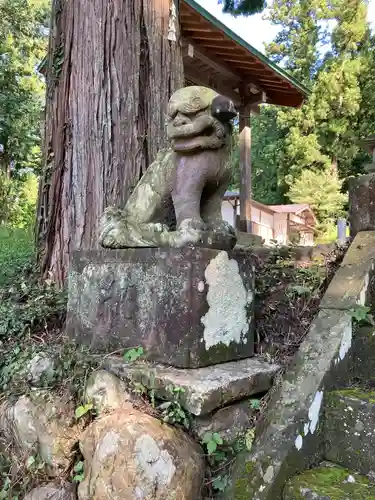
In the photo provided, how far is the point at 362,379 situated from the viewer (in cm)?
175

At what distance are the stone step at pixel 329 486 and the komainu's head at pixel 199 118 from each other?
1.32 m

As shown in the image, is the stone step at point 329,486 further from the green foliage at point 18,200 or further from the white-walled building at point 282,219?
the white-walled building at point 282,219

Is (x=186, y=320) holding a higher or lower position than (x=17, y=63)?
lower

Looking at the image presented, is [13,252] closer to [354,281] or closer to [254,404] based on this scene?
[254,404]

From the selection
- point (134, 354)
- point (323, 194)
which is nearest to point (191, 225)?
point (134, 354)

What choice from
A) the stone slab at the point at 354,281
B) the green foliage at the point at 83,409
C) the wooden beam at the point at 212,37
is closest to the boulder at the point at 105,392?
the green foliage at the point at 83,409

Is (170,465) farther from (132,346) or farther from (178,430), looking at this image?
(132,346)

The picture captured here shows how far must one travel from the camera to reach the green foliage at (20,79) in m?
→ 11.0

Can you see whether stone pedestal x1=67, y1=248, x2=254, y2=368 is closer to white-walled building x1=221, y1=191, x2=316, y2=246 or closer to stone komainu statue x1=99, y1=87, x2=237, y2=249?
stone komainu statue x1=99, y1=87, x2=237, y2=249

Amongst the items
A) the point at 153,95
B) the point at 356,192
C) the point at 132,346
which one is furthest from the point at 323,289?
the point at 153,95

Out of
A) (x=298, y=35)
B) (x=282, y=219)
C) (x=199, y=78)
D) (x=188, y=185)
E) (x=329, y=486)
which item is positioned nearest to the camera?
(x=329, y=486)

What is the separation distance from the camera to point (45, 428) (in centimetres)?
179

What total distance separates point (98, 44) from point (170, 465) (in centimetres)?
265

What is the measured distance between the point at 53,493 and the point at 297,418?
1.03m
